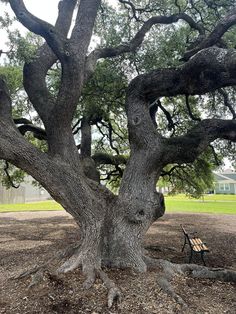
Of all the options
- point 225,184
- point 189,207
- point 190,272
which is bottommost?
point 189,207

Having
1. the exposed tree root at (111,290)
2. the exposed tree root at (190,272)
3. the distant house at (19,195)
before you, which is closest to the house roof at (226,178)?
the distant house at (19,195)

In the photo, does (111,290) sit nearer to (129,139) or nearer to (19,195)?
(129,139)

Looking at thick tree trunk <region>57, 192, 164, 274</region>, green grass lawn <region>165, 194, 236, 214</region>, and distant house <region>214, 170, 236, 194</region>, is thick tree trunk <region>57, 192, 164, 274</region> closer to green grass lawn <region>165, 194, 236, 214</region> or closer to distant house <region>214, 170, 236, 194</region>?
green grass lawn <region>165, 194, 236, 214</region>

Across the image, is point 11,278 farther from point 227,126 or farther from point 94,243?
point 227,126

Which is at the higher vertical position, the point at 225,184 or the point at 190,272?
the point at 225,184

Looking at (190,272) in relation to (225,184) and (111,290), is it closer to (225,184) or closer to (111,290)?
(111,290)

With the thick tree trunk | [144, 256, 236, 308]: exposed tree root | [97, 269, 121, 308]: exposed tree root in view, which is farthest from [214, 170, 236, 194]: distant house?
[97, 269, 121, 308]: exposed tree root

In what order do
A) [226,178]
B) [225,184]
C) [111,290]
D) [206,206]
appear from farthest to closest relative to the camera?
[226,178]
[225,184]
[206,206]
[111,290]

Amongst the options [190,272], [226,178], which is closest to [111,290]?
[190,272]

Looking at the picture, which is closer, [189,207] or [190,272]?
[190,272]

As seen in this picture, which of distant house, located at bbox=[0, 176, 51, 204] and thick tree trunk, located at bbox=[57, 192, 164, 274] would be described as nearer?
thick tree trunk, located at bbox=[57, 192, 164, 274]

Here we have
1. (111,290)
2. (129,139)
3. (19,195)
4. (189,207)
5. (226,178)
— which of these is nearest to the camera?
(111,290)

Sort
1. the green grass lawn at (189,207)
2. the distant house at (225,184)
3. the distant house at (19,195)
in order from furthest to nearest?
the distant house at (225,184) → the distant house at (19,195) → the green grass lawn at (189,207)

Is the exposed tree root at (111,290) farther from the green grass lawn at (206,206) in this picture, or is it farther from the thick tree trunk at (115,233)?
the green grass lawn at (206,206)
